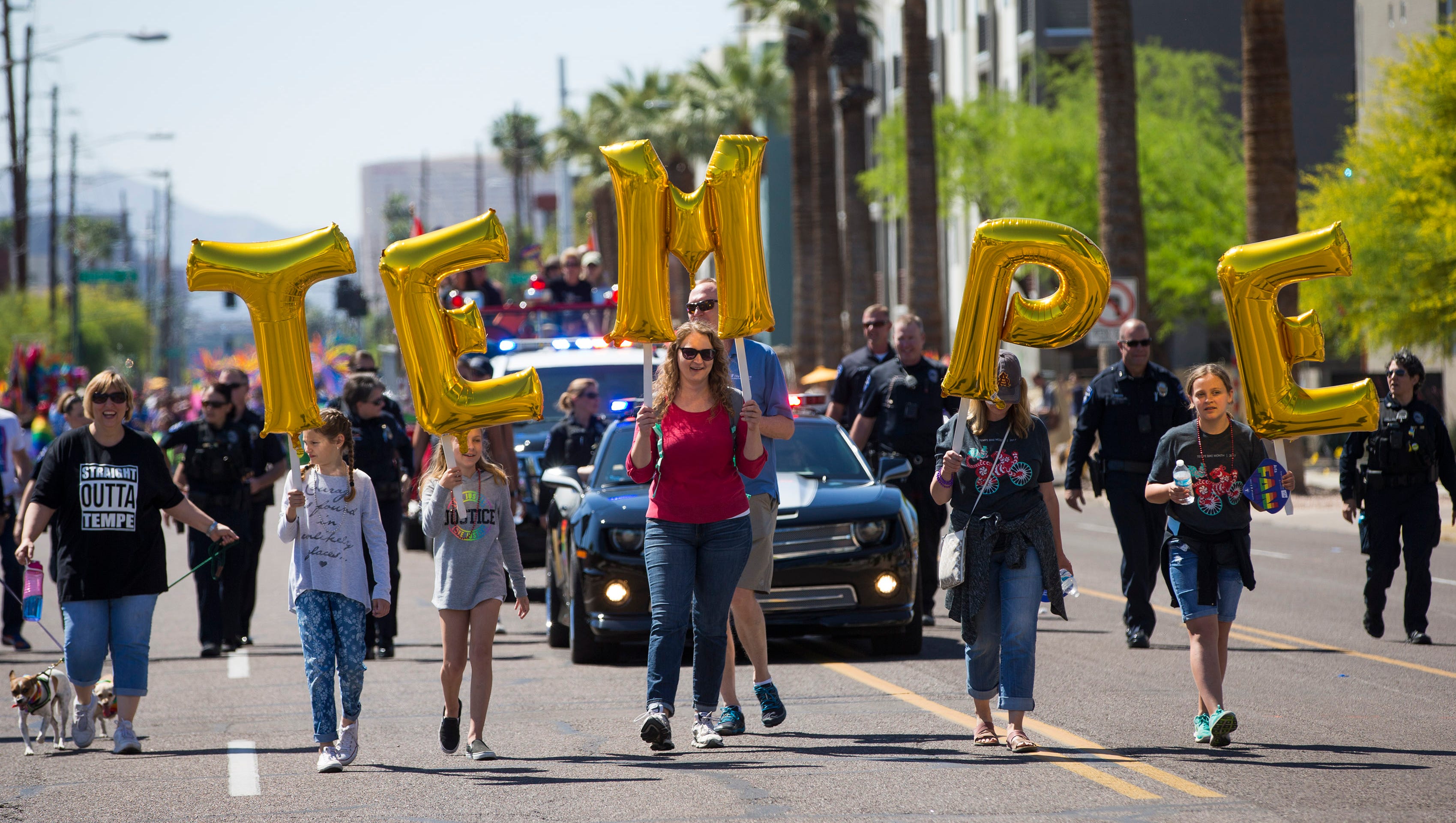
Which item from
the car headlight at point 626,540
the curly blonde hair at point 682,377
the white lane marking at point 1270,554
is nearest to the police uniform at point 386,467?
the car headlight at point 626,540

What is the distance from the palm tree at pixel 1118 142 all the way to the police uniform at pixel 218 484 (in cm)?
1504

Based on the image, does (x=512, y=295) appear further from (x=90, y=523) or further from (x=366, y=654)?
(x=90, y=523)

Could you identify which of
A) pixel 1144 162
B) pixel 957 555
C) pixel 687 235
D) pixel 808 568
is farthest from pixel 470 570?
pixel 1144 162

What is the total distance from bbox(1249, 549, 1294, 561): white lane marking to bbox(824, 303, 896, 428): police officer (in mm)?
7103

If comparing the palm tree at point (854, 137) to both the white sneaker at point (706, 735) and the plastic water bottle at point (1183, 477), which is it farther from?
the white sneaker at point (706, 735)

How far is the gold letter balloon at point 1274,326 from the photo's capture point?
7898mm

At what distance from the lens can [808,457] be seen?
38.3 feet

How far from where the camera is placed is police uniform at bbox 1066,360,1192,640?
36.1 feet

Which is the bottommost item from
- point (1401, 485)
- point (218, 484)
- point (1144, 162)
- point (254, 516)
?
point (254, 516)

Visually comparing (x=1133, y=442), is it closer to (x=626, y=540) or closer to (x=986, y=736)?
(x=626, y=540)

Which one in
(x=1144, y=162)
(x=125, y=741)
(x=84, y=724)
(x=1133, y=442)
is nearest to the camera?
(x=125, y=741)

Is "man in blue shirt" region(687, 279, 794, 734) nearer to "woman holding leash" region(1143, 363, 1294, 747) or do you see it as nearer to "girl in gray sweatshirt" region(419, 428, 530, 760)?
"girl in gray sweatshirt" region(419, 428, 530, 760)

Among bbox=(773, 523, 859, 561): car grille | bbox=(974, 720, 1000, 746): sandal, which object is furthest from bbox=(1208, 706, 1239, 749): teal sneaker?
bbox=(773, 523, 859, 561): car grille

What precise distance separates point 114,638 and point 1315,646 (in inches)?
276
